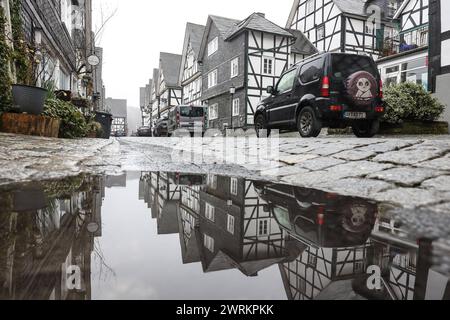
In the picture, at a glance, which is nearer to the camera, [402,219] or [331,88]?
[402,219]

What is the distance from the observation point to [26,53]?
6.78 m

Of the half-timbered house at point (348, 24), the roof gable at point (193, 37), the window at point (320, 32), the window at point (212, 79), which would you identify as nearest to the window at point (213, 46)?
the window at point (212, 79)

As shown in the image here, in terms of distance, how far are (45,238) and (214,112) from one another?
26314mm

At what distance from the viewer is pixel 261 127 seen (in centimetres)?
976

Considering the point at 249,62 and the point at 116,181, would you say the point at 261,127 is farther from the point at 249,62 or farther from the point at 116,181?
the point at 249,62

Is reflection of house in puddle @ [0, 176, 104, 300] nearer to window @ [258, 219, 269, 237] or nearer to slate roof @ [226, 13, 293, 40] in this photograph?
window @ [258, 219, 269, 237]

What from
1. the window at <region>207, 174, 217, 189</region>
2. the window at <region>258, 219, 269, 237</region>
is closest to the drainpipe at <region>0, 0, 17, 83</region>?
the window at <region>207, 174, 217, 189</region>

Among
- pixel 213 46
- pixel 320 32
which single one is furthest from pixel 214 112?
pixel 320 32

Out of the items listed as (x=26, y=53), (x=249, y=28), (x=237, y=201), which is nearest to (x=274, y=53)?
(x=249, y=28)

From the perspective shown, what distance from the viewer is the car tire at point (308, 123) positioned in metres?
7.29

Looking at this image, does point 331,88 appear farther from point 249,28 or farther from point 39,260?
point 249,28

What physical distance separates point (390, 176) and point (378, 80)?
→ 5354mm

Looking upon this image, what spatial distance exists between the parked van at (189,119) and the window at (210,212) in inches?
717

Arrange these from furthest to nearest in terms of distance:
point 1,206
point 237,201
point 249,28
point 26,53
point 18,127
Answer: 1. point 249,28
2. point 26,53
3. point 18,127
4. point 237,201
5. point 1,206
